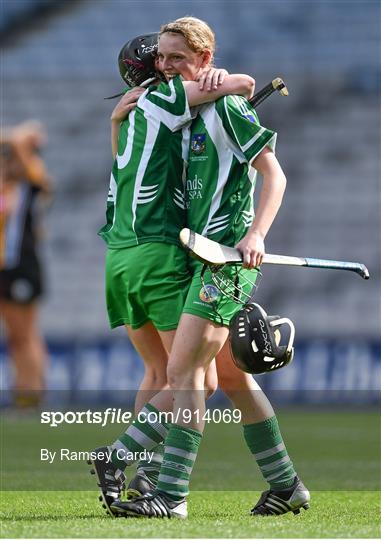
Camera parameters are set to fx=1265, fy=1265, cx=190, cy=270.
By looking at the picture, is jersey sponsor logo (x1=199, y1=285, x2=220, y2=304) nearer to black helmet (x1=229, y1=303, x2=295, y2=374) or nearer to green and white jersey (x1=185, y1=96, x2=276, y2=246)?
black helmet (x1=229, y1=303, x2=295, y2=374)

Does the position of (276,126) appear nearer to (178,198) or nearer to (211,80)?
(178,198)

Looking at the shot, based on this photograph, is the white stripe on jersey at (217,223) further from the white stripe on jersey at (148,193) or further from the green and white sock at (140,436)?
the green and white sock at (140,436)

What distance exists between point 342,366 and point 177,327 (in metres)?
11.1

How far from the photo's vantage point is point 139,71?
17.7 feet

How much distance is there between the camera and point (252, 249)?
15.4 ft

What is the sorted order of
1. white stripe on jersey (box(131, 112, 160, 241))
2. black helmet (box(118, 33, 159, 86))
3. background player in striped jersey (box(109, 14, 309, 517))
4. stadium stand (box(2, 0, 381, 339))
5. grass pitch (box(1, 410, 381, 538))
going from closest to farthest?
grass pitch (box(1, 410, 381, 538)) → background player in striped jersey (box(109, 14, 309, 517)) → white stripe on jersey (box(131, 112, 160, 241)) → black helmet (box(118, 33, 159, 86)) → stadium stand (box(2, 0, 381, 339))

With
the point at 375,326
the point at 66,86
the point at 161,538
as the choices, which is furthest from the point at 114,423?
the point at 161,538

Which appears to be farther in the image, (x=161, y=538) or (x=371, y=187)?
(x=371, y=187)

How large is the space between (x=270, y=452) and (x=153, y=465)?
0.50m

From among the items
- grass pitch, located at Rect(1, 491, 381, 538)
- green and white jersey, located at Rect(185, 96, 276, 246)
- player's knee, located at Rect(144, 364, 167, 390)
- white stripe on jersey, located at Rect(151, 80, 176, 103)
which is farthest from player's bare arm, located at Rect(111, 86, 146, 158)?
grass pitch, located at Rect(1, 491, 381, 538)

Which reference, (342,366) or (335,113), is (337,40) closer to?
(335,113)

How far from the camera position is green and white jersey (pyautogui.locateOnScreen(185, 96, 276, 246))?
487 centimetres

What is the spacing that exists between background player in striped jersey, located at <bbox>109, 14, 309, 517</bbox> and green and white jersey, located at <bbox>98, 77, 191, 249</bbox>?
66mm

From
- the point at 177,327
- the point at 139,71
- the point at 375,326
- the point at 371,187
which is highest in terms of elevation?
the point at 139,71
